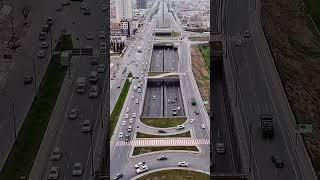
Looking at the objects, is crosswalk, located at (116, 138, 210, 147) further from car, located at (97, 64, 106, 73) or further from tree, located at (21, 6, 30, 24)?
tree, located at (21, 6, 30, 24)

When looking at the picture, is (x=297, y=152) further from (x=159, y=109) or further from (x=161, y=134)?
(x=159, y=109)

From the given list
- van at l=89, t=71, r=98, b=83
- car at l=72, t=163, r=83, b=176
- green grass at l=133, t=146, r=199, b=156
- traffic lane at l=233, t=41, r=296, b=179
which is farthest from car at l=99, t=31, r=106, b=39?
car at l=72, t=163, r=83, b=176

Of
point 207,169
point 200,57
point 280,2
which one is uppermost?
point 280,2

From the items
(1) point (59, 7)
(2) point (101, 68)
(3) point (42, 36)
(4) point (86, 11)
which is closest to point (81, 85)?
(2) point (101, 68)

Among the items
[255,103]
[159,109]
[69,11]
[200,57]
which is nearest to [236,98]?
[255,103]

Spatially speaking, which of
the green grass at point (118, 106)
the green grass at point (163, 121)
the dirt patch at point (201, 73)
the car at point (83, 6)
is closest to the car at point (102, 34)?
the green grass at point (118, 106)

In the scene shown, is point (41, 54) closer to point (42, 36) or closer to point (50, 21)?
point (42, 36)
